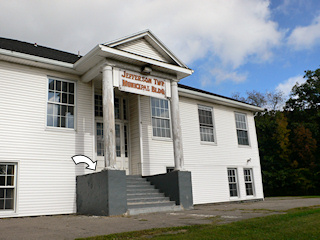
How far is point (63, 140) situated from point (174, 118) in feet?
13.9

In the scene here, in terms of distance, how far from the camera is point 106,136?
10500 millimetres

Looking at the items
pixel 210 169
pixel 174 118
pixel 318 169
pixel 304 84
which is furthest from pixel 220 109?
pixel 304 84

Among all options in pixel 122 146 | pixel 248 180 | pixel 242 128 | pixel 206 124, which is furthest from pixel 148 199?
pixel 242 128

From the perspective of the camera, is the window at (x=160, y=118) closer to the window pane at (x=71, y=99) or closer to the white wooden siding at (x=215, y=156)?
the white wooden siding at (x=215, y=156)

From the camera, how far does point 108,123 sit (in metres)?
10.5

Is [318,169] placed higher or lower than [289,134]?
lower

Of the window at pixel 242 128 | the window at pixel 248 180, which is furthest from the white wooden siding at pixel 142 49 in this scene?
the window at pixel 248 180

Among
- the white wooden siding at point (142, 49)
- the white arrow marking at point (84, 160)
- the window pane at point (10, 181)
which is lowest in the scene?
→ the window pane at point (10, 181)

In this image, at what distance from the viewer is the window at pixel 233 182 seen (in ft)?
54.4

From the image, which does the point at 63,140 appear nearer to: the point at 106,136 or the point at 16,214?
the point at 106,136

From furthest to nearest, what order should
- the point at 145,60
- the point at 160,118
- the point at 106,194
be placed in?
the point at 160,118 → the point at 145,60 → the point at 106,194

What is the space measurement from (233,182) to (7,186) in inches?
433

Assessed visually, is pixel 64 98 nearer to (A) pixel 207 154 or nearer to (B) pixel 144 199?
(B) pixel 144 199

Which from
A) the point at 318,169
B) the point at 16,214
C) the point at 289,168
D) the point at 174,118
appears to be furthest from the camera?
the point at 289,168
